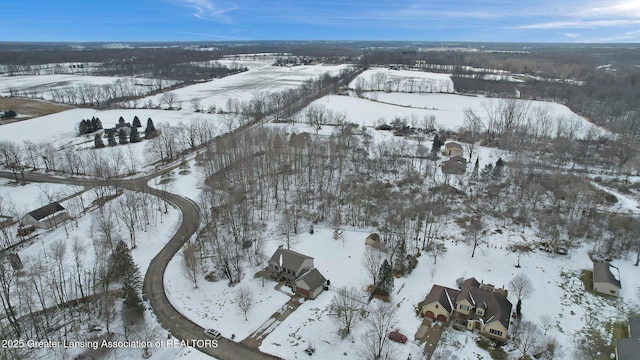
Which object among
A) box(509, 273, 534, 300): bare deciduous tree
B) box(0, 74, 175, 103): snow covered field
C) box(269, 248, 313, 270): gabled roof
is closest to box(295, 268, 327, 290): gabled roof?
box(269, 248, 313, 270): gabled roof

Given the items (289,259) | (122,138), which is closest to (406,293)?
(289,259)

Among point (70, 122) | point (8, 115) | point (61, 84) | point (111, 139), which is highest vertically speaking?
point (61, 84)

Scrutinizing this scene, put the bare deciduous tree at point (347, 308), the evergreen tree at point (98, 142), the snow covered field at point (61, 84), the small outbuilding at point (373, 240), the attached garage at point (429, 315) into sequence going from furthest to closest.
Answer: the snow covered field at point (61, 84) < the evergreen tree at point (98, 142) < the small outbuilding at point (373, 240) < the attached garage at point (429, 315) < the bare deciduous tree at point (347, 308)

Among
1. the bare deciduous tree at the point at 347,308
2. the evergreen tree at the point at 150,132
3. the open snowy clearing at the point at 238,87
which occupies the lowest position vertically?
the bare deciduous tree at the point at 347,308

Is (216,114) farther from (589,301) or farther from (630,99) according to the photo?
(630,99)

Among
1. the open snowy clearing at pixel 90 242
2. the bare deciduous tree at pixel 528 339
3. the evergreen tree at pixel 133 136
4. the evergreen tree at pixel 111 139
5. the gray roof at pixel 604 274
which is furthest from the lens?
the evergreen tree at pixel 133 136

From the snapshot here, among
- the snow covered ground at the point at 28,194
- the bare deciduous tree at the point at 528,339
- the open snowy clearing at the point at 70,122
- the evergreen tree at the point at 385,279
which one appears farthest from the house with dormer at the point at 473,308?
the open snowy clearing at the point at 70,122

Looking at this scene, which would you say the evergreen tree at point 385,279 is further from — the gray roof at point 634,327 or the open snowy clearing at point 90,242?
the open snowy clearing at point 90,242

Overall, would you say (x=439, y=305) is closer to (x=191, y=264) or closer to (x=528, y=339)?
(x=528, y=339)
